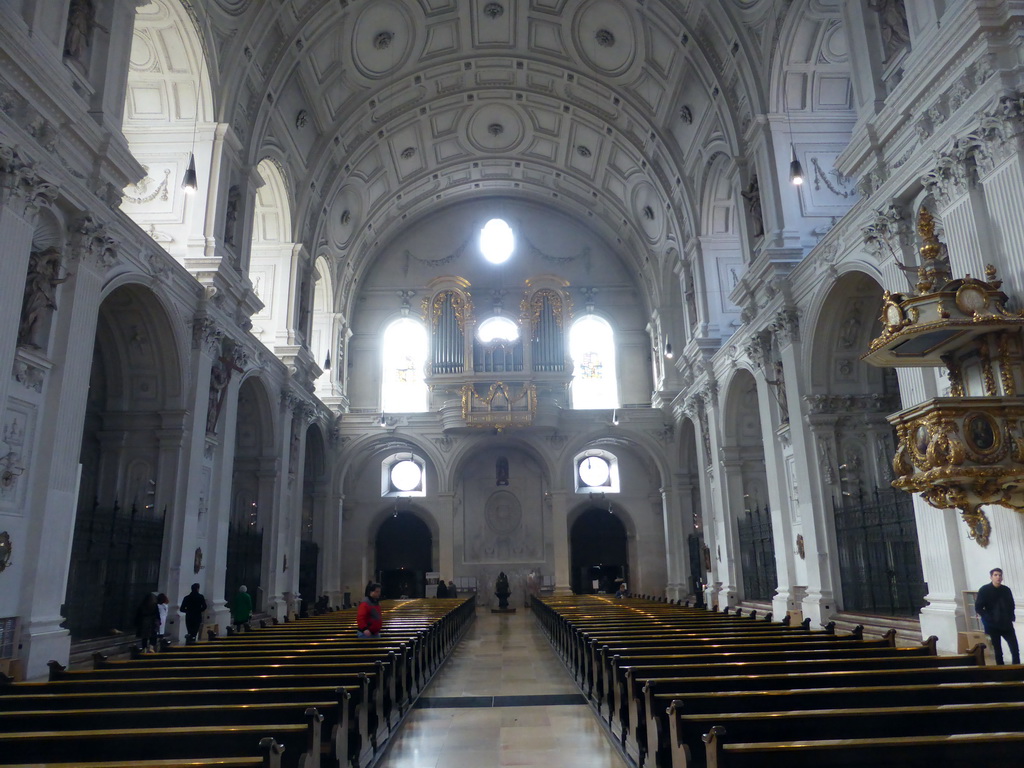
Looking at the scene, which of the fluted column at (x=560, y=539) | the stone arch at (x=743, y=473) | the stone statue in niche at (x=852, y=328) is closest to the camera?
the stone statue in niche at (x=852, y=328)

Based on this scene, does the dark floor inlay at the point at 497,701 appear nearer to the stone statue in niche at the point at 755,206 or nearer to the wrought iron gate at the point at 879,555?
the wrought iron gate at the point at 879,555

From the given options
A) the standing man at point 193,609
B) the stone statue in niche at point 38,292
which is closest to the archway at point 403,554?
the standing man at point 193,609

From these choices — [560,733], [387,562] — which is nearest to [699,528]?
[387,562]

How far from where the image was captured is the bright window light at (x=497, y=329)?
89.2ft

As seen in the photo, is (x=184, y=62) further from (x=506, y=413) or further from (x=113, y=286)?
(x=506, y=413)

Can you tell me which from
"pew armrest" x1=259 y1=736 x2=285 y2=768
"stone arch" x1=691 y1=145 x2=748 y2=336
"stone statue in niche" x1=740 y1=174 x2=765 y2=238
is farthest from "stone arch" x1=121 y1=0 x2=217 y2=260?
"pew armrest" x1=259 y1=736 x2=285 y2=768

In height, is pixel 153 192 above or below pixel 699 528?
above

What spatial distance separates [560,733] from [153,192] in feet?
43.3

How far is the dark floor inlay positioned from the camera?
8.54 meters

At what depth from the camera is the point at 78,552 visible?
37.7ft

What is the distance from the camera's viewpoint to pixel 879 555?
506 inches

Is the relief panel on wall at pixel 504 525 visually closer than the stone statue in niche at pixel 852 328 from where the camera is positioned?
No

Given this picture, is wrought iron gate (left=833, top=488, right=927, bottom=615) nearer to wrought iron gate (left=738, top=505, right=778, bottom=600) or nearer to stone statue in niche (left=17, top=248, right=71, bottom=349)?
wrought iron gate (left=738, top=505, right=778, bottom=600)

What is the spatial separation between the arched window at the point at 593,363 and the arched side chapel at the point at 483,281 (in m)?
0.14
